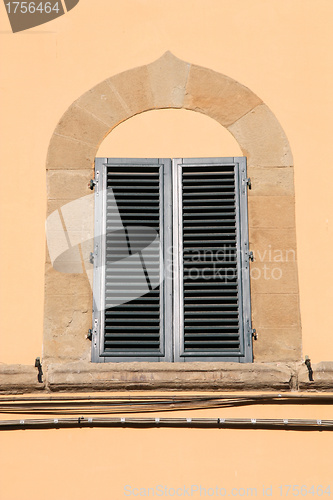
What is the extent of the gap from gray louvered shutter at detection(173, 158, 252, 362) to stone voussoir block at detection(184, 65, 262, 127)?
0.39m

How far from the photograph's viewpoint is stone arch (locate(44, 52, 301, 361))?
5965 millimetres

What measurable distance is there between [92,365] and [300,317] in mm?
1495

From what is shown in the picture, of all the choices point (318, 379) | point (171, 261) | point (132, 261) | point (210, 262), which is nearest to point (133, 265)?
point (132, 261)

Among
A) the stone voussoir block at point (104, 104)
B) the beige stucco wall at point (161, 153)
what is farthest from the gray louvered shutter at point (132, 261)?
the stone voussoir block at point (104, 104)

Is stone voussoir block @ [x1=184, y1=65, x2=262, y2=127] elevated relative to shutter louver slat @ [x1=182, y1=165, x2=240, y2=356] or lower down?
elevated

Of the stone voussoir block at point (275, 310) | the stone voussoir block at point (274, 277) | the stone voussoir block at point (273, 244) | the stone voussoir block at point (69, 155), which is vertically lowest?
the stone voussoir block at point (275, 310)

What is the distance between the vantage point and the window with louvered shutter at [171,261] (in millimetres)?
5965

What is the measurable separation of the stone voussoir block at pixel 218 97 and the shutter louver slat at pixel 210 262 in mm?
453

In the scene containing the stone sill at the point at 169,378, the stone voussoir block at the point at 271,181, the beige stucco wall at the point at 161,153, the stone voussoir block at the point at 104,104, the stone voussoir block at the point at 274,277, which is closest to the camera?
the beige stucco wall at the point at 161,153

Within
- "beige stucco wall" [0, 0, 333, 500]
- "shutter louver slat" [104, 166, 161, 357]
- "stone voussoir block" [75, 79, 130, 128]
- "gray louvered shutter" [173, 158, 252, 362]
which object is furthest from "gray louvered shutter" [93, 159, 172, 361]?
"stone voussoir block" [75, 79, 130, 128]

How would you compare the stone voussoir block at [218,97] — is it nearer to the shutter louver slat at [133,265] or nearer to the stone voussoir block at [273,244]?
the shutter louver slat at [133,265]

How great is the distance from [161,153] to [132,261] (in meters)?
0.87

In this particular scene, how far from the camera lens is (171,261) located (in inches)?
242

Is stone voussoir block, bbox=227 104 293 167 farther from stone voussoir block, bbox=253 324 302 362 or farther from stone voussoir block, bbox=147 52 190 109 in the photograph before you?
stone voussoir block, bbox=253 324 302 362
